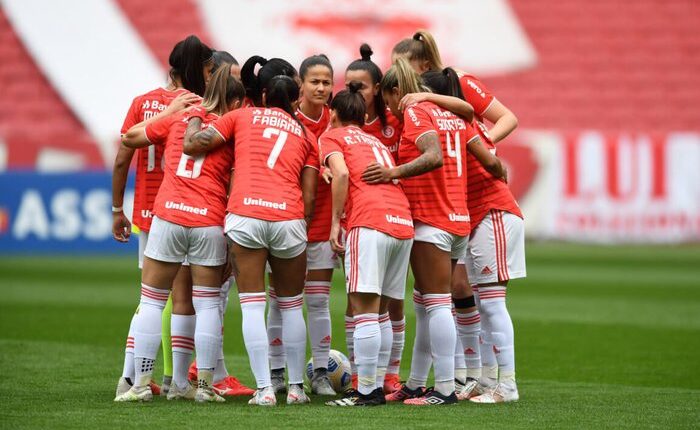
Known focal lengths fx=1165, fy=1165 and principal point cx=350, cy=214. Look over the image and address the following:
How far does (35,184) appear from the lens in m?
18.1

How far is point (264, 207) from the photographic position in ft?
21.1

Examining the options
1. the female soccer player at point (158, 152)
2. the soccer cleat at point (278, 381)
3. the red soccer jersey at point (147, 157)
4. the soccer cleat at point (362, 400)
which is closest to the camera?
the soccer cleat at point (362, 400)

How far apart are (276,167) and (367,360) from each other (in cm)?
119

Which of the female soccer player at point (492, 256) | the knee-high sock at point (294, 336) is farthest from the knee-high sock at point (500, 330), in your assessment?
the knee-high sock at point (294, 336)

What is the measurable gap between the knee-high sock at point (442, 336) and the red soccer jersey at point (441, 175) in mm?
416

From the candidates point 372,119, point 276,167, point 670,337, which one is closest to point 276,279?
point 276,167

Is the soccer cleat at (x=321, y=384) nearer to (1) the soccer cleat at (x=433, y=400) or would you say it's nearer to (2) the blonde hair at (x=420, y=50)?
(1) the soccer cleat at (x=433, y=400)

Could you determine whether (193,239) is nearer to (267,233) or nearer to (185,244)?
(185,244)

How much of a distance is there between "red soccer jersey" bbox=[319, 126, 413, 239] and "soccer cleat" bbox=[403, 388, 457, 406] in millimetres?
929

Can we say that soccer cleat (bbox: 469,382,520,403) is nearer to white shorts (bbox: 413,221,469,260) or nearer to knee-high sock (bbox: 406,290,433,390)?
knee-high sock (bbox: 406,290,433,390)

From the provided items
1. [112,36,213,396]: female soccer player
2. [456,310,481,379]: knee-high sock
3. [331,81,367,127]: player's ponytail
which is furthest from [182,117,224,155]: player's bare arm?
[456,310,481,379]: knee-high sock

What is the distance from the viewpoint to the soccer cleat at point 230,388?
7195 millimetres

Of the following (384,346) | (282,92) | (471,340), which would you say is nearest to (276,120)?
(282,92)

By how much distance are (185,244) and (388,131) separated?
157 centimetres
